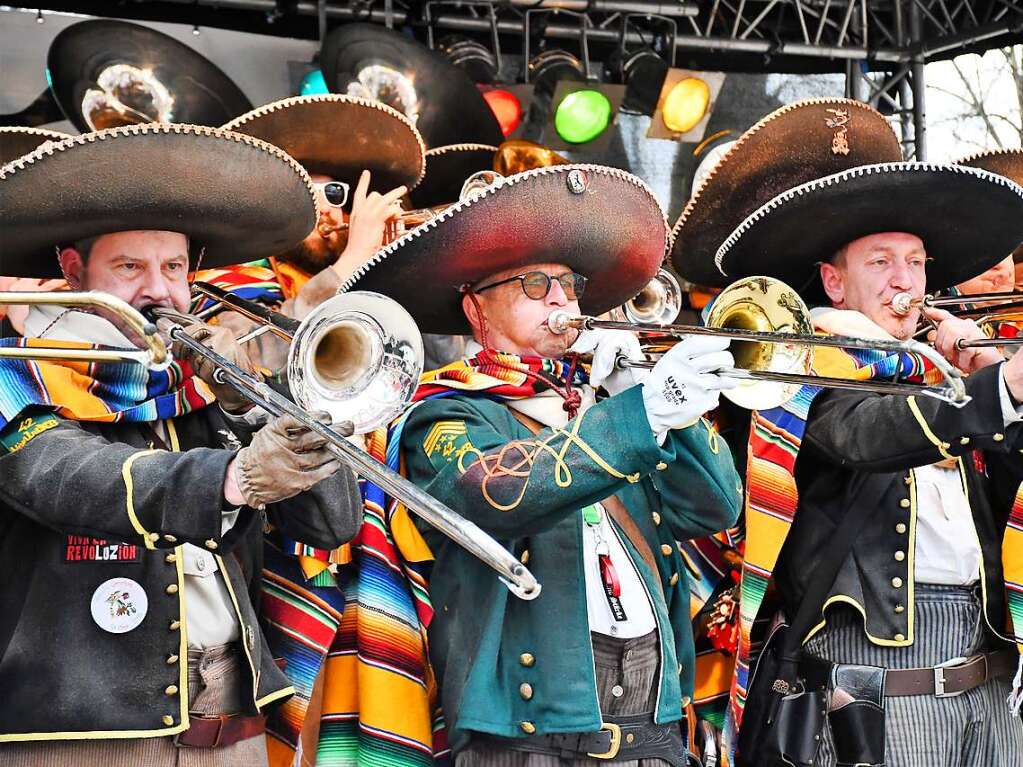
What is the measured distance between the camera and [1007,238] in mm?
5176

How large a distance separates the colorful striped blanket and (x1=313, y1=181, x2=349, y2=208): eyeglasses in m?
2.34

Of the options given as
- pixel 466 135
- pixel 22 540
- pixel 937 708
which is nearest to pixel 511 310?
pixel 22 540

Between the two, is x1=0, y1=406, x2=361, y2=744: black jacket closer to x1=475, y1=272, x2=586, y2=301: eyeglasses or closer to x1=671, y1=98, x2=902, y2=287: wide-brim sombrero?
x1=475, y1=272, x2=586, y2=301: eyeglasses

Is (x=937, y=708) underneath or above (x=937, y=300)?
underneath

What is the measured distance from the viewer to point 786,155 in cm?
526

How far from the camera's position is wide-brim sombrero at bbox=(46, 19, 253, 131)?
723 centimetres

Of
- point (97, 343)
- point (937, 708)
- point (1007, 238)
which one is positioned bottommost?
point (937, 708)

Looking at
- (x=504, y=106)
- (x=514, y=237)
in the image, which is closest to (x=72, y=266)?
(x=514, y=237)

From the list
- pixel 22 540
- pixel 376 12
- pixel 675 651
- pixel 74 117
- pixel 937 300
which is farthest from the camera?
pixel 376 12

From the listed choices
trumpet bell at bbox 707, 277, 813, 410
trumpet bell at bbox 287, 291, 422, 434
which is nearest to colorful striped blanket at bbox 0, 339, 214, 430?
trumpet bell at bbox 287, 291, 422, 434

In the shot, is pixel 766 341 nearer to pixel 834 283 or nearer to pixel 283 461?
pixel 283 461

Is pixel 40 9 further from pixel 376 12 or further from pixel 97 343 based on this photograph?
pixel 97 343

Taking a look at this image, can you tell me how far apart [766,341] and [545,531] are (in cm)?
74

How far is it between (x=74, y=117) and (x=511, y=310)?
3.80 m
